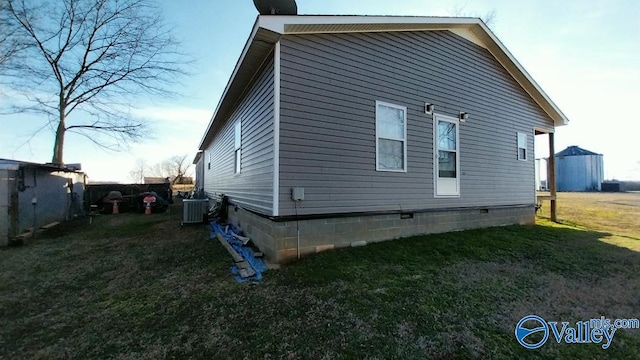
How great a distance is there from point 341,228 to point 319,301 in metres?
1.80

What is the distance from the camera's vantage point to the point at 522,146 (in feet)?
28.8

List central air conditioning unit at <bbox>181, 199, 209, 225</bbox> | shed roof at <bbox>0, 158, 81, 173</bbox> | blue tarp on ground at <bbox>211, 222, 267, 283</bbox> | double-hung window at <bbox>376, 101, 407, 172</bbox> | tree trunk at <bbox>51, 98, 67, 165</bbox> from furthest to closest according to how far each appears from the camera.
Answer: tree trunk at <bbox>51, 98, 67, 165</bbox>, central air conditioning unit at <bbox>181, 199, 209, 225</bbox>, shed roof at <bbox>0, 158, 81, 173</bbox>, double-hung window at <bbox>376, 101, 407, 172</bbox>, blue tarp on ground at <bbox>211, 222, 267, 283</bbox>

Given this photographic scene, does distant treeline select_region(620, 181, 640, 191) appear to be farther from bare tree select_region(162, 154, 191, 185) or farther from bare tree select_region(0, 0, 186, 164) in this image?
bare tree select_region(162, 154, 191, 185)

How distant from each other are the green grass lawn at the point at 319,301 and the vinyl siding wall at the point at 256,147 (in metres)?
1.28

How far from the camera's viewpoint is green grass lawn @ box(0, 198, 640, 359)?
104 inches

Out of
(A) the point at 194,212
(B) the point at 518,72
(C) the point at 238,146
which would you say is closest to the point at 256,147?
(C) the point at 238,146

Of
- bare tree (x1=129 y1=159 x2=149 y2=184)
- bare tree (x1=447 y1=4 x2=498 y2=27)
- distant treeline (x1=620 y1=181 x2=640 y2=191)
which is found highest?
bare tree (x1=447 y1=4 x2=498 y2=27)

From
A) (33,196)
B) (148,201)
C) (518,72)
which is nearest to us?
(33,196)

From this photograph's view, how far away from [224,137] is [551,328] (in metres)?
9.74

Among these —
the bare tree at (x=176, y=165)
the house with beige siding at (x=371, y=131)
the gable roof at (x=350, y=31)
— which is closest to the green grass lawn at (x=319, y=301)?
the house with beige siding at (x=371, y=131)

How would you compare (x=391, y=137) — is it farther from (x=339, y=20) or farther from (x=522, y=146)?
(x=522, y=146)

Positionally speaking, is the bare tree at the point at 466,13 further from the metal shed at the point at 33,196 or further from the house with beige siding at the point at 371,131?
the metal shed at the point at 33,196

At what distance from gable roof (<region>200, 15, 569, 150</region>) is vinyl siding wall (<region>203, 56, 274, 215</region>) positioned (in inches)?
11.1

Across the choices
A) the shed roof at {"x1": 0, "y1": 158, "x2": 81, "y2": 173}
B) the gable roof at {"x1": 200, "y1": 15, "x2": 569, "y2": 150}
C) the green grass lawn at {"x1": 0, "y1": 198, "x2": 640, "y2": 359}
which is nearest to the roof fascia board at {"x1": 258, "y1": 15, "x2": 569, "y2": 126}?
the gable roof at {"x1": 200, "y1": 15, "x2": 569, "y2": 150}
